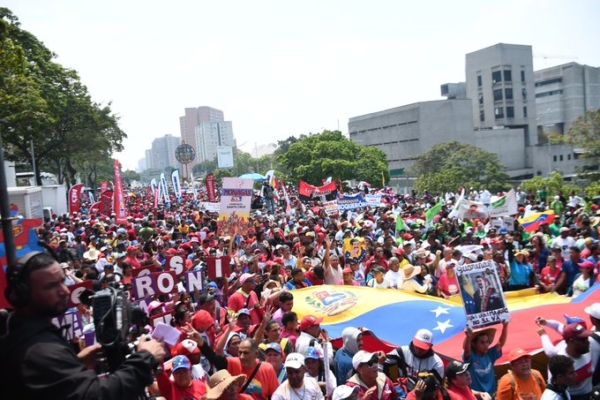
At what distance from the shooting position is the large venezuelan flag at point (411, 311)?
7.55 metres

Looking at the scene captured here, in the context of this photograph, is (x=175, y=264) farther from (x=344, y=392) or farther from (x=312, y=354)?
(x=344, y=392)

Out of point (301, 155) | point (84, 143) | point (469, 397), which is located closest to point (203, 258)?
point (469, 397)

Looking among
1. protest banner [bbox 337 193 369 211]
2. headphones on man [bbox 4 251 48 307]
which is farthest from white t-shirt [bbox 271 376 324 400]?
protest banner [bbox 337 193 369 211]

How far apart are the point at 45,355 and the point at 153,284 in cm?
601

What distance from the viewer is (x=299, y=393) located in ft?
16.8

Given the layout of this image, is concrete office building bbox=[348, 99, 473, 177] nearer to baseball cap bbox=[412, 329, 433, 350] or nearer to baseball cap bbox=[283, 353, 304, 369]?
baseball cap bbox=[412, 329, 433, 350]

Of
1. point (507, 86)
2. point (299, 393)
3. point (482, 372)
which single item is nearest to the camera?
point (299, 393)

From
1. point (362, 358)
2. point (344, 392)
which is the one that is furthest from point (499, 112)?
point (344, 392)

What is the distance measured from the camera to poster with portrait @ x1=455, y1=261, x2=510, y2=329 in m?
5.99

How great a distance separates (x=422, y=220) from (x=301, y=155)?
38.6 metres

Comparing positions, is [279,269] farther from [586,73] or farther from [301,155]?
[586,73]

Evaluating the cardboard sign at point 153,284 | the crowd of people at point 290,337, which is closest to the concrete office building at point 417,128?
the crowd of people at point 290,337

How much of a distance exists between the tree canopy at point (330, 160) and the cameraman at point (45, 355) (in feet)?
174

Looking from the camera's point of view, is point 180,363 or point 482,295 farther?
point 482,295
